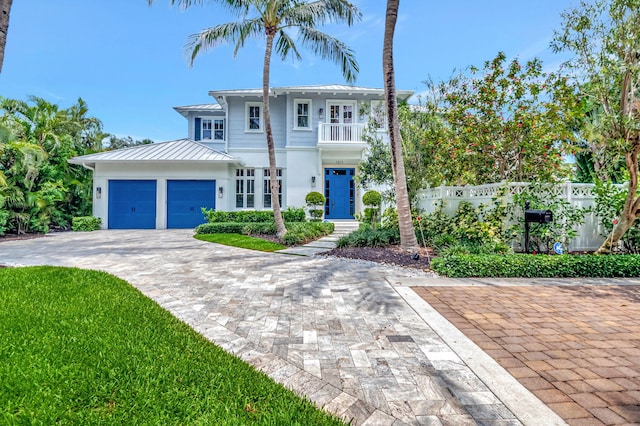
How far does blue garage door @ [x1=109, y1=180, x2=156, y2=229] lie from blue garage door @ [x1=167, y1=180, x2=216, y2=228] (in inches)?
34.3

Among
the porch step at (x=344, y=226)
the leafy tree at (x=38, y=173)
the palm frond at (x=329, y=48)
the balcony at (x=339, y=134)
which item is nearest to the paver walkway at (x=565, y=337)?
the porch step at (x=344, y=226)

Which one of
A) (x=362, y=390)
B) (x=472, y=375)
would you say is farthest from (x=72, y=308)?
(x=472, y=375)

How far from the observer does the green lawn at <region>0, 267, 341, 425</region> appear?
6.54 feet

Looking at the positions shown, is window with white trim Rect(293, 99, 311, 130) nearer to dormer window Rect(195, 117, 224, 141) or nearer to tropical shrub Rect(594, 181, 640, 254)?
dormer window Rect(195, 117, 224, 141)

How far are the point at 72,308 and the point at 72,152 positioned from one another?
51.3ft

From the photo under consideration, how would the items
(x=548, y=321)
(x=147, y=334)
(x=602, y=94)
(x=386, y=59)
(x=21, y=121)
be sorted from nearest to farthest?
(x=147, y=334), (x=548, y=321), (x=602, y=94), (x=386, y=59), (x=21, y=121)

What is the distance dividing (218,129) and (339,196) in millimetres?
8047

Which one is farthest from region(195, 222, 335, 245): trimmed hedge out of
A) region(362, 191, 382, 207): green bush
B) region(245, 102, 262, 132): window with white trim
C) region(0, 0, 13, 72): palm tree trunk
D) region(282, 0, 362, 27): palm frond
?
region(0, 0, 13, 72): palm tree trunk

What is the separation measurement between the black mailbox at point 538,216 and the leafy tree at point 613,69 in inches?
62.9

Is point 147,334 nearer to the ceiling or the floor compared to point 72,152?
nearer to the floor

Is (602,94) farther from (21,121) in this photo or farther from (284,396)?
(21,121)

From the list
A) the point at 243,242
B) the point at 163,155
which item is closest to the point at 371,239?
the point at 243,242

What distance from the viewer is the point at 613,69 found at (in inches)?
242

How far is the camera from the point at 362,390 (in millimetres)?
2340
